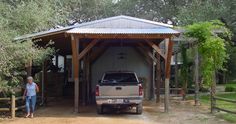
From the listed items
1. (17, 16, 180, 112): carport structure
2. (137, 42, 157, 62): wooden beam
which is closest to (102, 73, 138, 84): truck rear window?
(17, 16, 180, 112): carport structure

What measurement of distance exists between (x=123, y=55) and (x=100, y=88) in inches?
340

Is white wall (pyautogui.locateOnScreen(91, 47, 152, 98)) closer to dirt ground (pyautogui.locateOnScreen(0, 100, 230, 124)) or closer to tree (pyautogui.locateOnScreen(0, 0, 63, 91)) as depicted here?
tree (pyautogui.locateOnScreen(0, 0, 63, 91))

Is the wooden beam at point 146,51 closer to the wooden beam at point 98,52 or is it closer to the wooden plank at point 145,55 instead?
the wooden plank at point 145,55

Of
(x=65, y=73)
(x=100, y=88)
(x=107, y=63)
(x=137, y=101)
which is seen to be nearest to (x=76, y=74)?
(x=100, y=88)

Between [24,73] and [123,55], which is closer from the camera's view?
[24,73]

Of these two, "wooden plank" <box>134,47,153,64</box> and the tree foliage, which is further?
"wooden plank" <box>134,47,153,64</box>

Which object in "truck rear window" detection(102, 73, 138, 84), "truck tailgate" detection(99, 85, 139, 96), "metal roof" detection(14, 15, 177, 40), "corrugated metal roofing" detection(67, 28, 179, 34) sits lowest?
"truck tailgate" detection(99, 85, 139, 96)

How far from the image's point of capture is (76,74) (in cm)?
1838

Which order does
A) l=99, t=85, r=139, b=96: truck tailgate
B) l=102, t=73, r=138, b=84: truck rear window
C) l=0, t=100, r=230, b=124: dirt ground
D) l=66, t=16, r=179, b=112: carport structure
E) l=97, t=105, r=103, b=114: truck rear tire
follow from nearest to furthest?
1. l=0, t=100, r=230, b=124: dirt ground
2. l=99, t=85, r=139, b=96: truck tailgate
3. l=66, t=16, r=179, b=112: carport structure
4. l=97, t=105, r=103, b=114: truck rear tire
5. l=102, t=73, r=138, b=84: truck rear window

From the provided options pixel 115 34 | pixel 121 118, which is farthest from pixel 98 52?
pixel 121 118

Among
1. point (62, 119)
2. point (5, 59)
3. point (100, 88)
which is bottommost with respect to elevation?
point (62, 119)

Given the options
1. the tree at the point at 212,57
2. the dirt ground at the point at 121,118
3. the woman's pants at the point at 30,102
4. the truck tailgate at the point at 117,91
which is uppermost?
the tree at the point at 212,57

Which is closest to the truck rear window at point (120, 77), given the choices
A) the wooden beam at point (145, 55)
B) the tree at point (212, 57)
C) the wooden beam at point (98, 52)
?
the tree at point (212, 57)

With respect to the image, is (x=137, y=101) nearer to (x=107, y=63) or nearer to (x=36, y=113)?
(x=36, y=113)
